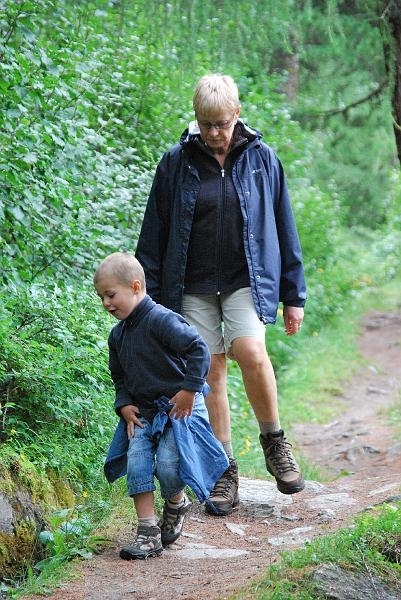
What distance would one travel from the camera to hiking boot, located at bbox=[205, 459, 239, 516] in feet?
17.9

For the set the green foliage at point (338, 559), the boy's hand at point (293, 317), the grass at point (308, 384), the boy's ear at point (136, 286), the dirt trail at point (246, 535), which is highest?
the boy's ear at point (136, 286)

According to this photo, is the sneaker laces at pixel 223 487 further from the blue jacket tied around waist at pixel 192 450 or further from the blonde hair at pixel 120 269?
the blonde hair at pixel 120 269

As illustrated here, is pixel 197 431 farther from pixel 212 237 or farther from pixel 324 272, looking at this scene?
pixel 324 272

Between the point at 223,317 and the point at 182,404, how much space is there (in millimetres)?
893

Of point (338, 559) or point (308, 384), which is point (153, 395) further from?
point (308, 384)

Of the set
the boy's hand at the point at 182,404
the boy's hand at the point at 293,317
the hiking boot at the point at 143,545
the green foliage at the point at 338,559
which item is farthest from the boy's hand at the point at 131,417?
the boy's hand at the point at 293,317

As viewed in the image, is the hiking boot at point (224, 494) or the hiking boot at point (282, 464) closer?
the hiking boot at point (282, 464)

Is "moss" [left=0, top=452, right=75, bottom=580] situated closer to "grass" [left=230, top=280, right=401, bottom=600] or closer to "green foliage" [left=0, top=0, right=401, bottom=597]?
"green foliage" [left=0, top=0, right=401, bottom=597]

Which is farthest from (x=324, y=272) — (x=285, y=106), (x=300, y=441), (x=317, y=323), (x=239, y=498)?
(x=239, y=498)

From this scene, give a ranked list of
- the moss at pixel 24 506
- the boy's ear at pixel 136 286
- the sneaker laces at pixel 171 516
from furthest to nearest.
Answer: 1. the sneaker laces at pixel 171 516
2. the moss at pixel 24 506
3. the boy's ear at pixel 136 286

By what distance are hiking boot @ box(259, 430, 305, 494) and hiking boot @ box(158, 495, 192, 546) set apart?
0.62 m

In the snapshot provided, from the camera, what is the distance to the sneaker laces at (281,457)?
17.2 feet

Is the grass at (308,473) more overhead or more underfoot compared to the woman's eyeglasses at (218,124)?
more underfoot

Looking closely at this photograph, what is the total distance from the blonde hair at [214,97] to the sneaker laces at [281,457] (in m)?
1.73
